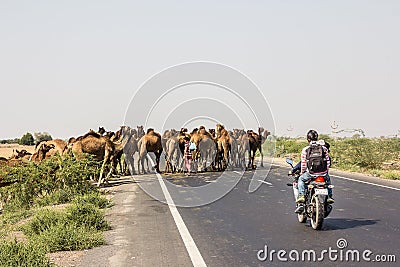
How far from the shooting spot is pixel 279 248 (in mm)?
9328

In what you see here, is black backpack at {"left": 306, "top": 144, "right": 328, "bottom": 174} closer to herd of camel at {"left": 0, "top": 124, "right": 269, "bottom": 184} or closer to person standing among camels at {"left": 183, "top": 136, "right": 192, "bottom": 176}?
person standing among camels at {"left": 183, "top": 136, "right": 192, "bottom": 176}

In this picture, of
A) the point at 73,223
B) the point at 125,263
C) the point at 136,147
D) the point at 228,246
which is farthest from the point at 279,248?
the point at 136,147

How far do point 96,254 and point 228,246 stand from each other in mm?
2280

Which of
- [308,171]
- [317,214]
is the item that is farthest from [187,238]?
[308,171]

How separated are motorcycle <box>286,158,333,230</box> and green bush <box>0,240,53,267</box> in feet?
17.6

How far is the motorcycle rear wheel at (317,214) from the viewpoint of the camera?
1077cm

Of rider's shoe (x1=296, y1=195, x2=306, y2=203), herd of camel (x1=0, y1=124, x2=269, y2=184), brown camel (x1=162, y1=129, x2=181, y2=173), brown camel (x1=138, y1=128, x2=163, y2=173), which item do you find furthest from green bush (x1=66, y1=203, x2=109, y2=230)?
brown camel (x1=138, y1=128, x2=163, y2=173)

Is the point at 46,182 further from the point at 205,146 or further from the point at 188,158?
the point at 205,146

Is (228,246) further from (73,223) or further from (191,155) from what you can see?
(191,155)

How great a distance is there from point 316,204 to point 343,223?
1181 millimetres

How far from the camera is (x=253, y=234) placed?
1065 cm

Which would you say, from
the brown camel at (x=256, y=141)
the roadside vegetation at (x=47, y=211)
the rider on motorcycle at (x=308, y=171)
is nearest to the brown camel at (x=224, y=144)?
the brown camel at (x=256, y=141)

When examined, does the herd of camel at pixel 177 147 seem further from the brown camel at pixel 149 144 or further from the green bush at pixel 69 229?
the green bush at pixel 69 229

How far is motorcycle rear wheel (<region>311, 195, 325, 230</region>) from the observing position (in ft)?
35.3
